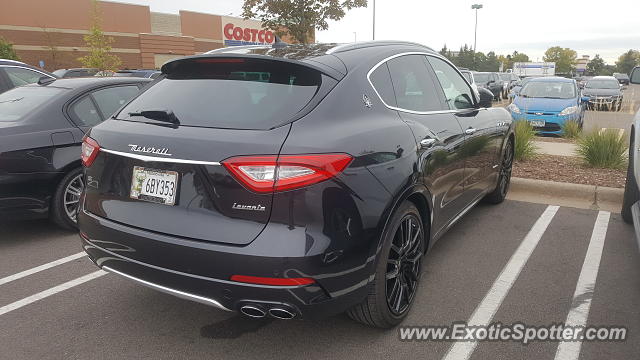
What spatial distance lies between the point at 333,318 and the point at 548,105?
10481 mm

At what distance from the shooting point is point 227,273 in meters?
2.37

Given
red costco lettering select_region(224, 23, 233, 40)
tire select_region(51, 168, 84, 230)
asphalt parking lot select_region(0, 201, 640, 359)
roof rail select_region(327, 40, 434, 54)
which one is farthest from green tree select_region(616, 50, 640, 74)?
tire select_region(51, 168, 84, 230)

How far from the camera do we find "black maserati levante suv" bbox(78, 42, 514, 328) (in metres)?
2.34

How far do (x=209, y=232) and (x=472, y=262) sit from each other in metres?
2.58

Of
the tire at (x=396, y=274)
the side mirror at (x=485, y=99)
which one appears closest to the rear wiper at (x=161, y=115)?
the tire at (x=396, y=274)

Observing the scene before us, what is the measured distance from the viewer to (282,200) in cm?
232

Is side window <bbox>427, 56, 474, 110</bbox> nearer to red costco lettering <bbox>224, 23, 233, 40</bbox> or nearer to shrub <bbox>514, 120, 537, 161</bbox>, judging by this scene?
shrub <bbox>514, 120, 537, 161</bbox>

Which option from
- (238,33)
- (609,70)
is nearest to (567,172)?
(238,33)

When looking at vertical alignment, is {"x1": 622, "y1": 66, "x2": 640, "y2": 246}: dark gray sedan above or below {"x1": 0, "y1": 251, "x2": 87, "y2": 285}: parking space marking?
above

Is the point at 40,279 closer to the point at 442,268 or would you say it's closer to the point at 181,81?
the point at 181,81

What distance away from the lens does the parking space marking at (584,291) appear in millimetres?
2896

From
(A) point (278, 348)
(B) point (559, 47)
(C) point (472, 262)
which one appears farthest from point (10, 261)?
(B) point (559, 47)

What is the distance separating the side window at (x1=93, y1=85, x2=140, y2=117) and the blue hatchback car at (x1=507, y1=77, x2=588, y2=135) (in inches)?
327

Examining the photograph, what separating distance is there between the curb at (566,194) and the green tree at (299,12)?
1157 centimetres
